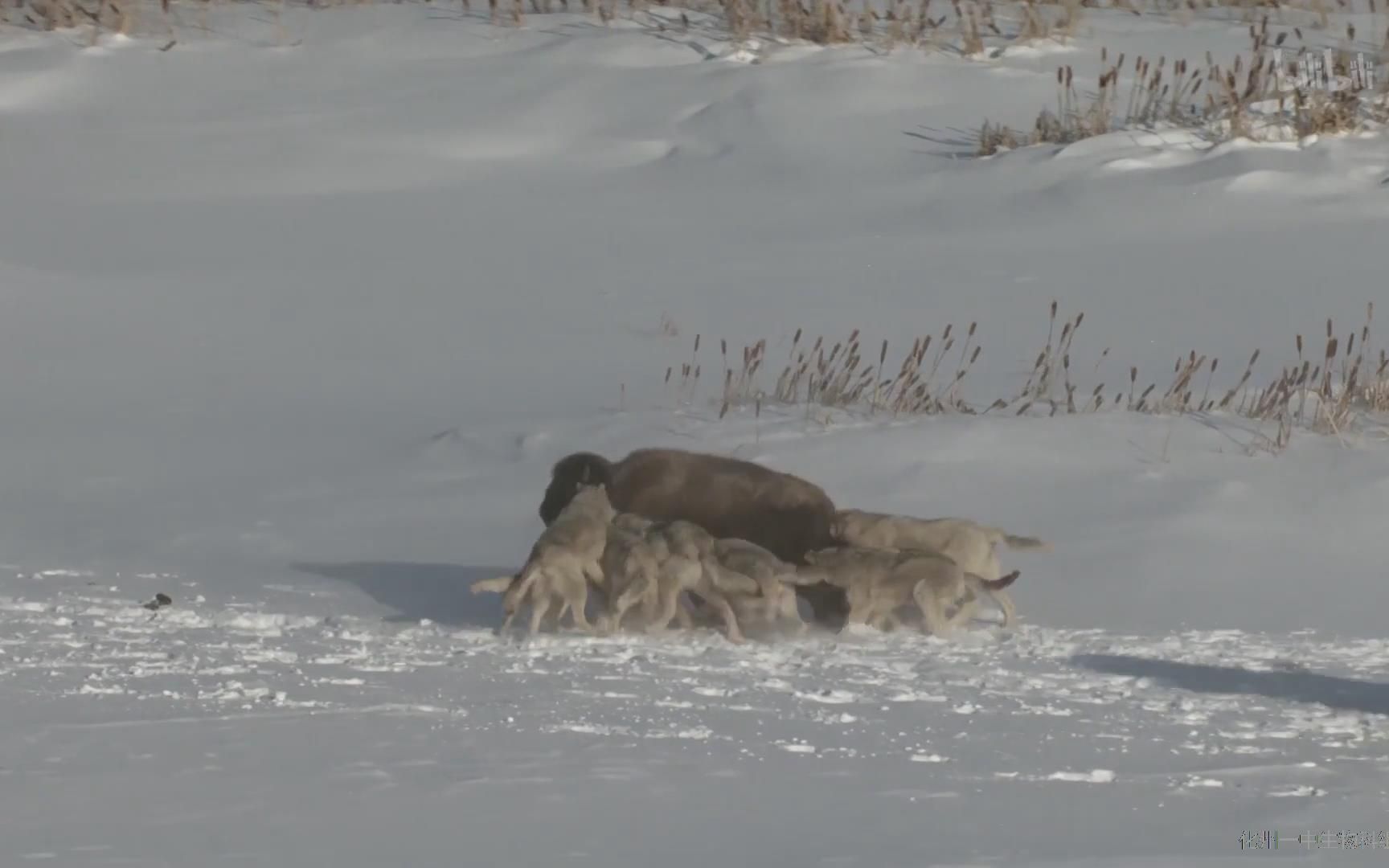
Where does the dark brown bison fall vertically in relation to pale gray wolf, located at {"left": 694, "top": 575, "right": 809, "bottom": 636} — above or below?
above

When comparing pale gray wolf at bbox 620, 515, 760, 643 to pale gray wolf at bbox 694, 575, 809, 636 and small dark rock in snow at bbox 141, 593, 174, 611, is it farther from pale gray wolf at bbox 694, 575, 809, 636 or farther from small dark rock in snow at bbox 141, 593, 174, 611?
small dark rock in snow at bbox 141, 593, 174, 611

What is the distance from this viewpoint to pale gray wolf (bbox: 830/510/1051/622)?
6324 millimetres

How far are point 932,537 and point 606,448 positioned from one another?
2.20 meters

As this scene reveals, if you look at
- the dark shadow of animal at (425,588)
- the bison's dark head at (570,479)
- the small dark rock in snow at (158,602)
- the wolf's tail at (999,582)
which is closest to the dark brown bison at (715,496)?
the bison's dark head at (570,479)

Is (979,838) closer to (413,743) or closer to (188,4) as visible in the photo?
(413,743)

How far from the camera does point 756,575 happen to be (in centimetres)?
591

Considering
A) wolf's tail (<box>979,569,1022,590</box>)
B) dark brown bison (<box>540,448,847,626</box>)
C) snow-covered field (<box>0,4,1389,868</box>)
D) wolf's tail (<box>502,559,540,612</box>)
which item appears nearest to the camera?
snow-covered field (<box>0,4,1389,868</box>)

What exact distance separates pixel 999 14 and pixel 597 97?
3.28 metres

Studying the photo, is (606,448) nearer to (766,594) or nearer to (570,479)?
(570,479)

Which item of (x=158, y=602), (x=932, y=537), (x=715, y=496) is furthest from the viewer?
(x=715, y=496)

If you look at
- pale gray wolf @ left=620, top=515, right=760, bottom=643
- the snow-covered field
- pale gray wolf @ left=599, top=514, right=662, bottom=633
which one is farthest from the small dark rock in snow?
pale gray wolf @ left=620, top=515, right=760, bottom=643

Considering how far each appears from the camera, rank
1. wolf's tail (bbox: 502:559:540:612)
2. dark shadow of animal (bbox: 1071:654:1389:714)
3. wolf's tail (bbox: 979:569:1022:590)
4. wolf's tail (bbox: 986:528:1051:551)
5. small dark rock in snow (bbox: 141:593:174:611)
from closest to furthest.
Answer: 1. dark shadow of animal (bbox: 1071:654:1389:714)
2. wolf's tail (bbox: 502:559:540:612)
3. wolf's tail (bbox: 979:569:1022:590)
4. small dark rock in snow (bbox: 141:593:174:611)
5. wolf's tail (bbox: 986:528:1051:551)

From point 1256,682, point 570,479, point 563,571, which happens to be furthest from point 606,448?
point 1256,682

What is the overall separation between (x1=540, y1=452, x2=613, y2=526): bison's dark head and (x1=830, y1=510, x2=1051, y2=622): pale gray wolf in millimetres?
795
